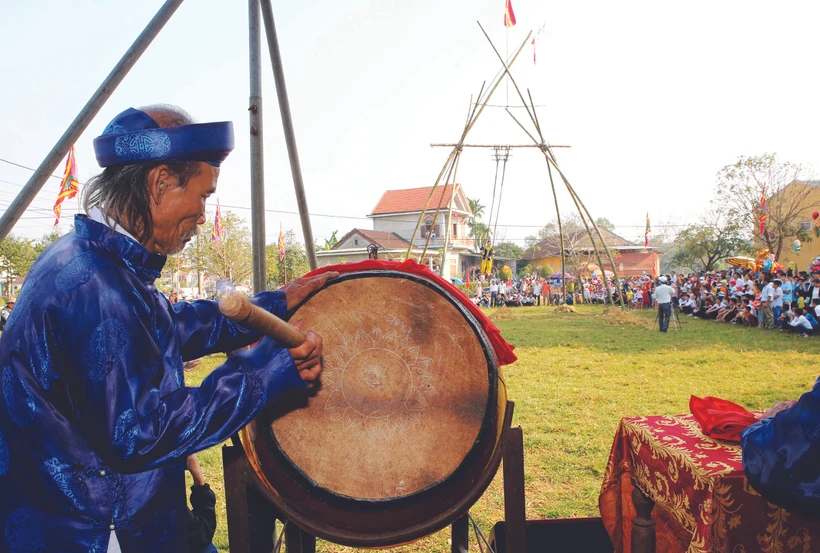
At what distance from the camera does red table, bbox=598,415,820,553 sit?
1.64 m

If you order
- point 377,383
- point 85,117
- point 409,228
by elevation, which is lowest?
point 377,383

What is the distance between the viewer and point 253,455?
1.63 meters

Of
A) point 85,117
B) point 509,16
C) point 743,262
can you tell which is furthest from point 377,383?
point 743,262

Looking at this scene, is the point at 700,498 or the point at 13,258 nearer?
the point at 700,498

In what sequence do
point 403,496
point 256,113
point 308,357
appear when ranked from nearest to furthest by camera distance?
point 308,357
point 403,496
point 256,113

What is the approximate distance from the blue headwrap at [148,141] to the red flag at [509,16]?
13.2 meters

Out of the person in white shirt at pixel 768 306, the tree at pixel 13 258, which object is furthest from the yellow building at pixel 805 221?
the tree at pixel 13 258

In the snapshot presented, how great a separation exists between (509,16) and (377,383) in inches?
517

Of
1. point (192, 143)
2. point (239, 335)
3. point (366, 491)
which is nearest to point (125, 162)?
point (192, 143)

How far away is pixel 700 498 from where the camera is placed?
5.57 feet

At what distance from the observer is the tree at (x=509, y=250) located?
5527 centimetres

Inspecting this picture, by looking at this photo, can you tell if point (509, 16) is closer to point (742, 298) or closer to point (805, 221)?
point (742, 298)

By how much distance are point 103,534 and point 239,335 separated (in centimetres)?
70

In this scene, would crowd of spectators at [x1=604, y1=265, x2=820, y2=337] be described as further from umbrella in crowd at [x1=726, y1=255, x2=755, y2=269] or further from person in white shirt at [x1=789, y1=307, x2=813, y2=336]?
umbrella in crowd at [x1=726, y1=255, x2=755, y2=269]
